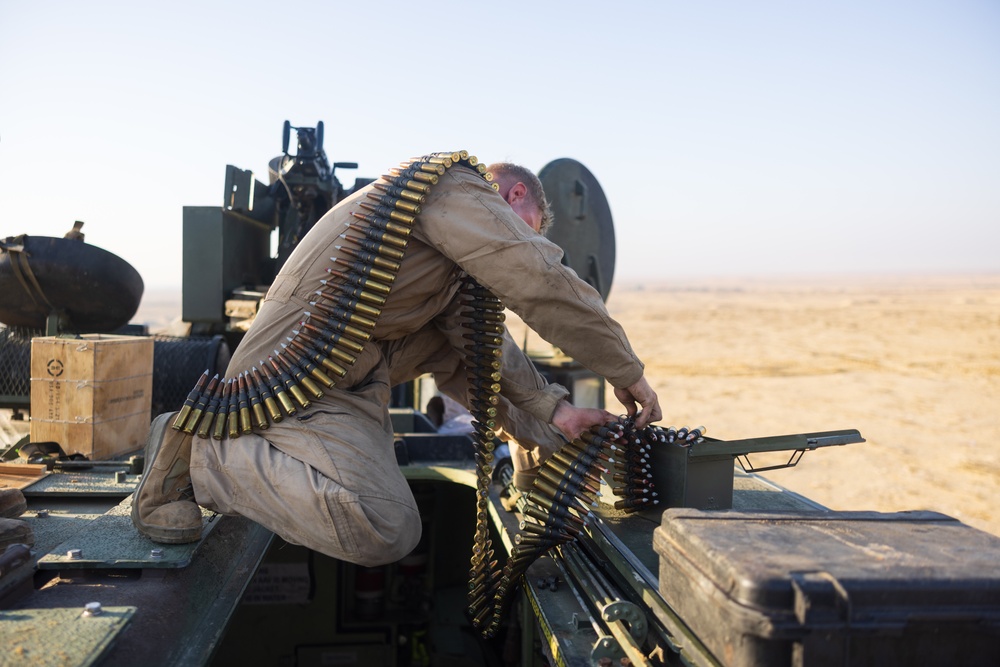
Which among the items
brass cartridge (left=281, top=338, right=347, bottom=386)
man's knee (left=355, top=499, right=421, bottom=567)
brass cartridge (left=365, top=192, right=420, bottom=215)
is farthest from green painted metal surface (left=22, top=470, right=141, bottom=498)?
brass cartridge (left=365, top=192, right=420, bottom=215)

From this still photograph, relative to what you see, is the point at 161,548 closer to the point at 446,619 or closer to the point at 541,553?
the point at 541,553

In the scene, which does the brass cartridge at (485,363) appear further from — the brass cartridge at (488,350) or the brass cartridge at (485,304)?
the brass cartridge at (485,304)

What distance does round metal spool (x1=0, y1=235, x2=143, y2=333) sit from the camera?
417 centimetres

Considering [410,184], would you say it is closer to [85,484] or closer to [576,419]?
[576,419]

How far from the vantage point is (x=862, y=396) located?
17156mm

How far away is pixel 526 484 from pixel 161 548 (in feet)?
4.70

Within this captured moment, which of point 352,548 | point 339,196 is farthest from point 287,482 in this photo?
point 339,196

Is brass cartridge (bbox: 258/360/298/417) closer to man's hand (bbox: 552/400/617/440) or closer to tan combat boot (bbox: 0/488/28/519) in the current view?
tan combat boot (bbox: 0/488/28/519)

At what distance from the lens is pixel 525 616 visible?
2779 mm

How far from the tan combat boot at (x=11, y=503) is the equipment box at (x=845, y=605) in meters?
2.19

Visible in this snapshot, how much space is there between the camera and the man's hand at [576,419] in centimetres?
300

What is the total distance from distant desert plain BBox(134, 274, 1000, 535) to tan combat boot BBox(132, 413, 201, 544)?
804 centimetres

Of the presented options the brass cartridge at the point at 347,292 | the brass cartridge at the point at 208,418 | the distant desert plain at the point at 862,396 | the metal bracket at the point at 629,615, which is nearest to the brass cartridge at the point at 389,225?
the brass cartridge at the point at 347,292

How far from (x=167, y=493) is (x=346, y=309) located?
0.82 meters
